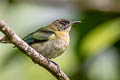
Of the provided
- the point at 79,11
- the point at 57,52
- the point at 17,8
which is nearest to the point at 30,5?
the point at 17,8

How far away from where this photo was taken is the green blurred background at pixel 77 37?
22.4ft

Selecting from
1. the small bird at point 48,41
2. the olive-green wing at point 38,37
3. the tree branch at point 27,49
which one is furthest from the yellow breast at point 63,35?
the tree branch at point 27,49

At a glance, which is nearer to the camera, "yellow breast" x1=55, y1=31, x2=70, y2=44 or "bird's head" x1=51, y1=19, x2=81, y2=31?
"yellow breast" x1=55, y1=31, x2=70, y2=44

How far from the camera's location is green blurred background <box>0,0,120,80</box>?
6832 millimetres

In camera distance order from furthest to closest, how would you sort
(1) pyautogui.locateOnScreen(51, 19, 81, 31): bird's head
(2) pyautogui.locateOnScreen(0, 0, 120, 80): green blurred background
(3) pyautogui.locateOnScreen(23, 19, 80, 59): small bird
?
(1) pyautogui.locateOnScreen(51, 19, 81, 31): bird's head < (2) pyautogui.locateOnScreen(0, 0, 120, 80): green blurred background < (3) pyautogui.locateOnScreen(23, 19, 80, 59): small bird

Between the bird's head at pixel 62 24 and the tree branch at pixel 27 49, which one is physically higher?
the tree branch at pixel 27 49

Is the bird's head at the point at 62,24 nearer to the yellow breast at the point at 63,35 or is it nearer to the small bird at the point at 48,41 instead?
the yellow breast at the point at 63,35

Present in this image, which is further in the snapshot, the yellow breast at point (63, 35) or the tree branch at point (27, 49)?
the yellow breast at point (63, 35)

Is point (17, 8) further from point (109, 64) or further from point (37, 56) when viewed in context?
point (37, 56)

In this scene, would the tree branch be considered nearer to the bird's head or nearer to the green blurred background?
the green blurred background

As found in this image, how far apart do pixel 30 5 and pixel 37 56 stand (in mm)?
2279

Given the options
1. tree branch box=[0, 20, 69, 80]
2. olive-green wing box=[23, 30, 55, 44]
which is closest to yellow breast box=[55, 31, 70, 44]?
olive-green wing box=[23, 30, 55, 44]

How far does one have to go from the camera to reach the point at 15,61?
22.8ft

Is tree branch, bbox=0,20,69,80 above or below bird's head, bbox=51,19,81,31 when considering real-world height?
above
